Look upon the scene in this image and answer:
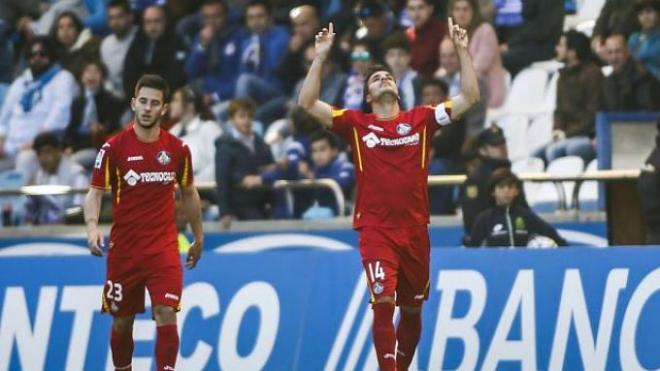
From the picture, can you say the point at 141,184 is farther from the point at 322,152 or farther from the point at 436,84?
the point at 436,84

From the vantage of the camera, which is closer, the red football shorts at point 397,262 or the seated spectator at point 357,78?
the red football shorts at point 397,262

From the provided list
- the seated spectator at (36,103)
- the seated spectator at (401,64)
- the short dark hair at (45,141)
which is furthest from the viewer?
the seated spectator at (36,103)

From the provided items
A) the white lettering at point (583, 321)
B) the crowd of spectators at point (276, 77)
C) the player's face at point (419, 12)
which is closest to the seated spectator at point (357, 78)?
the crowd of spectators at point (276, 77)

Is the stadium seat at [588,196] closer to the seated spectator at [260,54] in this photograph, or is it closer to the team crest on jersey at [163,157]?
the seated spectator at [260,54]

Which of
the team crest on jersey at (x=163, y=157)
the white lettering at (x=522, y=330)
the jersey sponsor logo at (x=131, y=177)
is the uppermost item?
the team crest on jersey at (x=163, y=157)

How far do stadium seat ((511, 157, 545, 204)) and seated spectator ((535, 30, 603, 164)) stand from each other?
0.08 m

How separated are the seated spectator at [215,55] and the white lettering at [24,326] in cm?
614

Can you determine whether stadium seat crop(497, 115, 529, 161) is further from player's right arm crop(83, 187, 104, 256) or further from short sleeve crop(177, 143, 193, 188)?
player's right arm crop(83, 187, 104, 256)

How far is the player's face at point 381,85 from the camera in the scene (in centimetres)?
1355

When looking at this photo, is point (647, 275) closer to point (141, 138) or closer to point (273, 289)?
point (273, 289)

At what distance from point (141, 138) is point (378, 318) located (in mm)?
2091

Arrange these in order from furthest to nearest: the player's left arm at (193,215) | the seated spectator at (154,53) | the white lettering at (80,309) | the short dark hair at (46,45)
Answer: the short dark hair at (46,45) < the seated spectator at (154,53) < the white lettering at (80,309) < the player's left arm at (193,215)

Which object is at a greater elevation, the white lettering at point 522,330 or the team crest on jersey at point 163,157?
the team crest on jersey at point 163,157

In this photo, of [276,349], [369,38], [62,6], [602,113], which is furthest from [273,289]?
[62,6]
